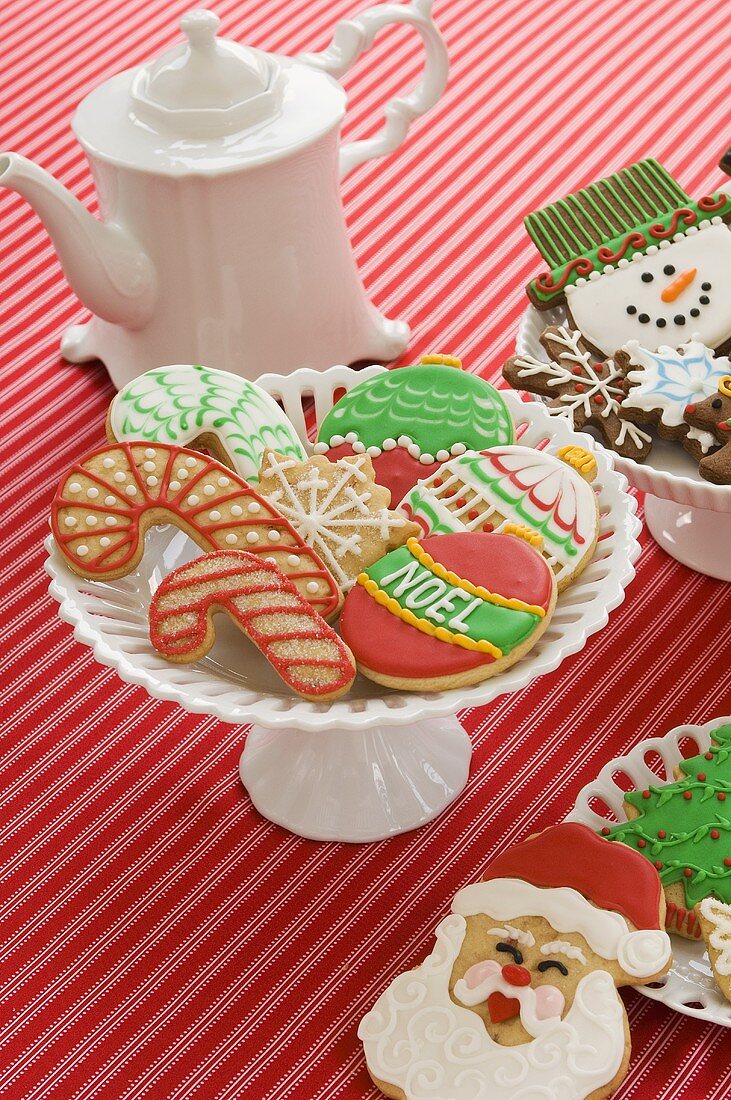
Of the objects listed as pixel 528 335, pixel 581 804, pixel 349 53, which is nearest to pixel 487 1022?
pixel 581 804

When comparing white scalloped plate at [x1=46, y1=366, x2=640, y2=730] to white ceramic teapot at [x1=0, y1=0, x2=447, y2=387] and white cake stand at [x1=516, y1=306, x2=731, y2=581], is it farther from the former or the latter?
white ceramic teapot at [x1=0, y1=0, x2=447, y2=387]

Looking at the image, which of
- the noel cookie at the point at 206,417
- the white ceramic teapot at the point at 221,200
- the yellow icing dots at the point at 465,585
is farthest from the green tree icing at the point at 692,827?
the white ceramic teapot at the point at 221,200

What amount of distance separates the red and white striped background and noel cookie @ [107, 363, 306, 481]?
29 centimetres

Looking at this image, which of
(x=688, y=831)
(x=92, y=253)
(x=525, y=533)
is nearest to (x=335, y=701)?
(x=525, y=533)

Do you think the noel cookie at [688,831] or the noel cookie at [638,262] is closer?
the noel cookie at [688,831]

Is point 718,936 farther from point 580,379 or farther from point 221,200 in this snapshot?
point 221,200

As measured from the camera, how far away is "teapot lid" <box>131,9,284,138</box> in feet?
4.09

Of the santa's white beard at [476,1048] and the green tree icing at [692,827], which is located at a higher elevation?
the green tree icing at [692,827]

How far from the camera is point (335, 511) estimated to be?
943 mm

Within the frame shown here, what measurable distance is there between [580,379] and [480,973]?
552mm

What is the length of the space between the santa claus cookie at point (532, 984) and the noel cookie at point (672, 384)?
1.26 feet

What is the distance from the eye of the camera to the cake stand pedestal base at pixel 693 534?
4.08 ft

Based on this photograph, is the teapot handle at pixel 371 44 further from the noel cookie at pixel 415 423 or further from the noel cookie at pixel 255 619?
the noel cookie at pixel 255 619

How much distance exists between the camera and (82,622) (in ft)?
2.87
